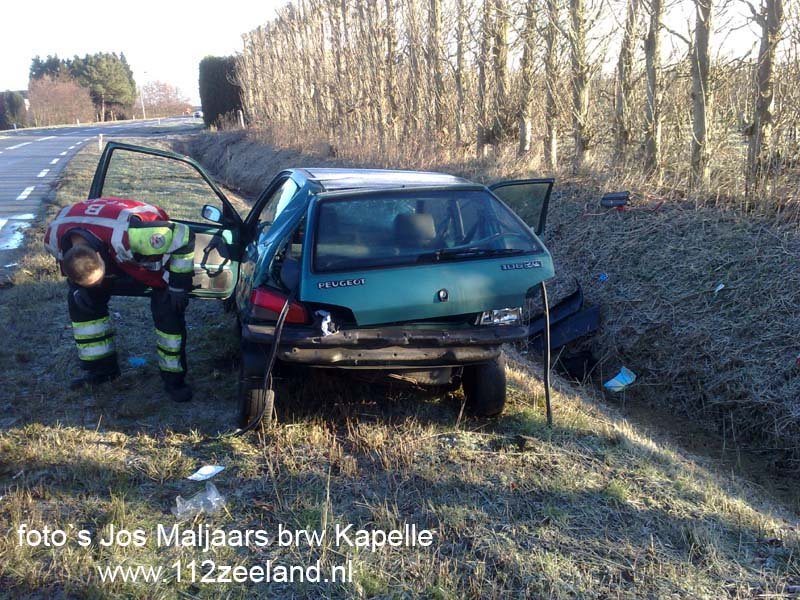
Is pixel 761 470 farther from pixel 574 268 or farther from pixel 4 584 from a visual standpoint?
pixel 4 584

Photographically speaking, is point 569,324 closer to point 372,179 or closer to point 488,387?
point 488,387

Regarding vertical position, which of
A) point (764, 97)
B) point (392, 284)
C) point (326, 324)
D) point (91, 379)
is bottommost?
point (91, 379)

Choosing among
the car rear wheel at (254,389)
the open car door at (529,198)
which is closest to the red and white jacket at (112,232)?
the car rear wheel at (254,389)

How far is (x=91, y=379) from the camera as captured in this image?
4.82 metres

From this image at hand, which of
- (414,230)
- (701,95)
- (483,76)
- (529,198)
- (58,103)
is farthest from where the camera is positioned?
(58,103)

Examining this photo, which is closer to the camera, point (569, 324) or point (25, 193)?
point (569, 324)

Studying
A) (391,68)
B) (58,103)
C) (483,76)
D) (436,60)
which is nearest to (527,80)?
(483,76)

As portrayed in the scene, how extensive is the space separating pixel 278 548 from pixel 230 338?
3012 mm

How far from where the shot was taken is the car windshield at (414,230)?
392cm

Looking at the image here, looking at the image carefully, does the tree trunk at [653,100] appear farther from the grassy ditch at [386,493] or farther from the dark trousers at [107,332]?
the dark trousers at [107,332]

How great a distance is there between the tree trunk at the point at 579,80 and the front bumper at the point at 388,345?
6914 mm

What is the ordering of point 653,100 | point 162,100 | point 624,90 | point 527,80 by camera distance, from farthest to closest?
point 162,100, point 527,80, point 624,90, point 653,100

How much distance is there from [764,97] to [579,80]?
138 inches

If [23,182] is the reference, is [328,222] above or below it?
above
